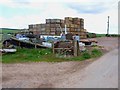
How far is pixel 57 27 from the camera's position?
33.4m

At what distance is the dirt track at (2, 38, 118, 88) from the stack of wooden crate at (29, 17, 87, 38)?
18.1 m

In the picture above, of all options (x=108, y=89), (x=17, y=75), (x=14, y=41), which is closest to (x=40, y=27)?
(x=14, y=41)

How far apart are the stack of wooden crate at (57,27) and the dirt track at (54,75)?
18.1 m

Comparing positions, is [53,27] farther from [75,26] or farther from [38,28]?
[75,26]

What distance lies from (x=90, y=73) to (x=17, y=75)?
3.17 metres

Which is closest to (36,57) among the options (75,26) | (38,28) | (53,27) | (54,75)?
(54,75)

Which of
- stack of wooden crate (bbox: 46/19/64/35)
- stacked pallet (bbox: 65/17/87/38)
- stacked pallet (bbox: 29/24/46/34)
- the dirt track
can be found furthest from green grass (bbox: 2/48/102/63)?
stacked pallet (bbox: 65/17/87/38)

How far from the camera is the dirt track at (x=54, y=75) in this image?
10.3 m

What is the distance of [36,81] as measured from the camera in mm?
11031

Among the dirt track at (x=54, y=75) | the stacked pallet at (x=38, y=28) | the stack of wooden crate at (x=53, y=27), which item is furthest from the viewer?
the stacked pallet at (x=38, y=28)

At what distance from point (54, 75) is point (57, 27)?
70.0ft

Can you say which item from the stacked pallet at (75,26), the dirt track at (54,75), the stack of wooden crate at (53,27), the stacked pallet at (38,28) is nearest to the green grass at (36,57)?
the dirt track at (54,75)

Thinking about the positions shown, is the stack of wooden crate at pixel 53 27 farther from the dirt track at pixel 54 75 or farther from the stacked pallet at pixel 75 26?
the dirt track at pixel 54 75

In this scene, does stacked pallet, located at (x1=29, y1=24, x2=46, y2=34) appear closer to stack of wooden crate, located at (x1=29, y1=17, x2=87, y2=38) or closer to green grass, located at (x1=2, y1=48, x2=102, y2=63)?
stack of wooden crate, located at (x1=29, y1=17, x2=87, y2=38)
